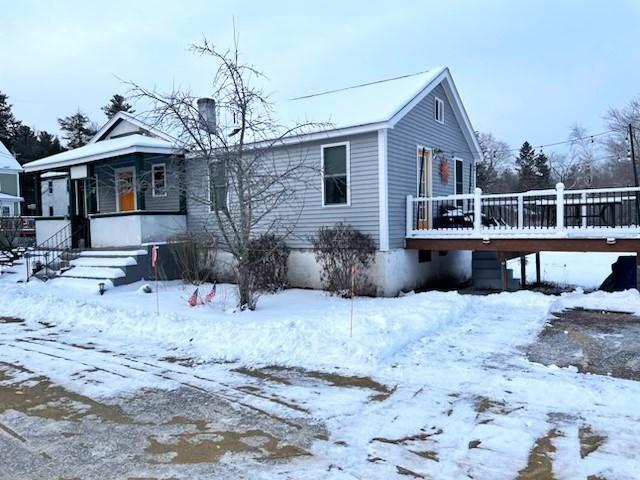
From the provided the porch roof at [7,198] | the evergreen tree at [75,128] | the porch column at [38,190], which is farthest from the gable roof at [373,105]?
the evergreen tree at [75,128]

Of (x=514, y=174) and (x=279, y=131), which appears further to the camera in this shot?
(x=514, y=174)

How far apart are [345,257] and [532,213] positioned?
4336mm

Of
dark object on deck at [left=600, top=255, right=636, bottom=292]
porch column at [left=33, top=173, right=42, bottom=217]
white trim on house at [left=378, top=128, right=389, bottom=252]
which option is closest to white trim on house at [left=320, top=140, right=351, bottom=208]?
white trim on house at [left=378, top=128, right=389, bottom=252]

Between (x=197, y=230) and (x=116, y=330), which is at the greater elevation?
(x=197, y=230)

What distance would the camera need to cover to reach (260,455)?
12.4 ft

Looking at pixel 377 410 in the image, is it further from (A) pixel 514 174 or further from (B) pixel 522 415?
(A) pixel 514 174

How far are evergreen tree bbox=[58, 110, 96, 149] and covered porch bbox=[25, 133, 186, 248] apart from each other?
41988 millimetres

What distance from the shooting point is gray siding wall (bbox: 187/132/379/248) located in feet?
38.5

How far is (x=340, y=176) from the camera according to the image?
12234 millimetres

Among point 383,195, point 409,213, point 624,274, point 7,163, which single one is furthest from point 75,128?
point 624,274

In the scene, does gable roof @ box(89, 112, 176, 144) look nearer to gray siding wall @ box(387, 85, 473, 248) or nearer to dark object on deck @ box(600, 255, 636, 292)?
gray siding wall @ box(387, 85, 473, 248)

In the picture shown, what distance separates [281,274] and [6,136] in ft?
169

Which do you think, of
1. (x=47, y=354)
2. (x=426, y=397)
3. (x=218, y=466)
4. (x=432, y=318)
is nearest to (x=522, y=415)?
(x=426, y=397)

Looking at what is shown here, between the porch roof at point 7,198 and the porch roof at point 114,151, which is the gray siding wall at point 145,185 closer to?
the porch roof at point 114,151
